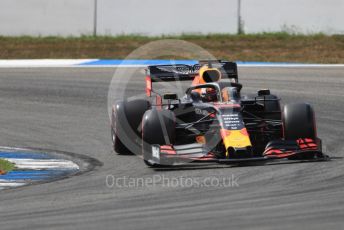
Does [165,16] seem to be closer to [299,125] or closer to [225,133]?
[299,125]

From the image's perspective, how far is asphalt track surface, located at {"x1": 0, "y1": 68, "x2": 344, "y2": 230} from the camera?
774 cm

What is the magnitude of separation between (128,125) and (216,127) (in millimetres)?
1776

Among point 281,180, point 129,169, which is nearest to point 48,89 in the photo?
point 129,169

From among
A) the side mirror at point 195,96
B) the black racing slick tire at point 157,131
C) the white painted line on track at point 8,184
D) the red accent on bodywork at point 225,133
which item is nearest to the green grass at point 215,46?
the side mirror at point 195,96

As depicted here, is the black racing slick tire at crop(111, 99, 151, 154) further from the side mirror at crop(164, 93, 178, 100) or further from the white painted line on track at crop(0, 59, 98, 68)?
the white painted line on track at crop(0, 59, 98, 68)

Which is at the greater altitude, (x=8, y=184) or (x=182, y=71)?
(x=182, y=71)

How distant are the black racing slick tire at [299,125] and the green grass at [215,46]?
13473 millimetres

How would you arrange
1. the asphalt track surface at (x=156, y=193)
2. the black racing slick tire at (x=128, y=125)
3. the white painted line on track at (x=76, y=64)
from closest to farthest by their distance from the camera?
the asphalt track surface at (x=156, y=193) → the black racing slick tire at (x=128, y=125) → the white painted line on track at (x=76, y=64)

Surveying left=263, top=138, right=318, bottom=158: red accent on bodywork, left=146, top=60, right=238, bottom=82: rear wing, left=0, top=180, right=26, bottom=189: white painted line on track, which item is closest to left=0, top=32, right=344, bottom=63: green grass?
left=146, top=60, right=238, bottom=82: rear wing

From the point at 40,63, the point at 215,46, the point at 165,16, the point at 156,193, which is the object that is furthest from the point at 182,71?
the point at 165,16

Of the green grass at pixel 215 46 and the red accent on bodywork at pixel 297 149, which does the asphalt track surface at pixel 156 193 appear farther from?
the green grass at pixel 215 46

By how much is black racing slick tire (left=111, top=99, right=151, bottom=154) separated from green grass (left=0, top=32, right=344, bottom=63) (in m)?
12.6

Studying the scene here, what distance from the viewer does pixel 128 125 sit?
42.2 feet

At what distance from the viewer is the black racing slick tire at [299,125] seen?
1154cm
